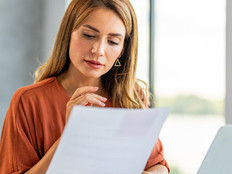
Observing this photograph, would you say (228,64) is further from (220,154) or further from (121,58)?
(220,154)

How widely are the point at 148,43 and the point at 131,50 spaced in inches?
80.0

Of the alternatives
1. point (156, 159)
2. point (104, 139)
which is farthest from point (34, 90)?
point (104, 139)

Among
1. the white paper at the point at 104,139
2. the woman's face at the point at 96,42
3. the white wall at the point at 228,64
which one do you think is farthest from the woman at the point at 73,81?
the white wall at the point at 228,64

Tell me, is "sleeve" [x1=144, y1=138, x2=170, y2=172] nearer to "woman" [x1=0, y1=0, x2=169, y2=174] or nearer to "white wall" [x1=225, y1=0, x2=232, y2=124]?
"woman" [x1=0, y1=0, x2=169, y2=174]

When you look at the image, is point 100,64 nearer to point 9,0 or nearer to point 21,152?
point 21,152

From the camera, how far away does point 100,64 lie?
1.27m

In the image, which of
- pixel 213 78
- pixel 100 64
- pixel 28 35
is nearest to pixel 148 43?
pixel 213 78

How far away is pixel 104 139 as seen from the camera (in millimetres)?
773

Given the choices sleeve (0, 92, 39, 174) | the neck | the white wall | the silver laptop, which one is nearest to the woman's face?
the neck

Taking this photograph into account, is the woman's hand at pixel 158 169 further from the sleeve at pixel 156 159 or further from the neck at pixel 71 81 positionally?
the neck at pixel 71 81

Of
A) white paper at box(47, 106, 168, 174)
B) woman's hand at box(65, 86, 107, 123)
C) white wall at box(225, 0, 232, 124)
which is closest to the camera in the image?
white paper at box(47, 106, 168, 174)

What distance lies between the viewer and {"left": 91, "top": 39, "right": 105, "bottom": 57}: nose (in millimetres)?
1235

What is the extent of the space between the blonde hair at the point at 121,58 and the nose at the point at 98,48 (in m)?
0.11

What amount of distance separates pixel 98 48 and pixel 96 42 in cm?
2
